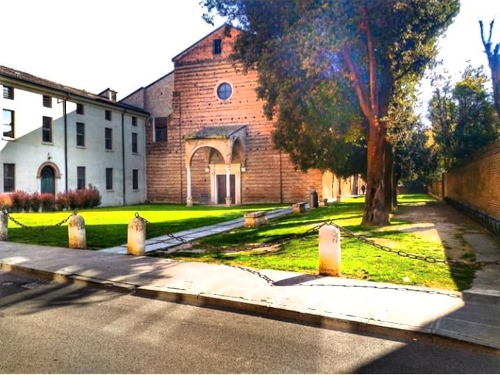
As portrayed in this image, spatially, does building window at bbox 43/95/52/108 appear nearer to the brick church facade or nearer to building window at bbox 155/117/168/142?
the brick church facade

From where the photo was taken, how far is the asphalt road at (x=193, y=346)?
3.84m

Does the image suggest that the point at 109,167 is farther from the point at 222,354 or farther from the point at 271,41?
the point at 222,354

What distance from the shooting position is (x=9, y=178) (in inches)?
1056

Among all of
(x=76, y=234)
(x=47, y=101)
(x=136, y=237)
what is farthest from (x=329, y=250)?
(x=47, y=101)

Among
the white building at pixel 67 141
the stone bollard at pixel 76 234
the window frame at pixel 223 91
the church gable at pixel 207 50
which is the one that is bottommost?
the stone bollard at pixel 76 234

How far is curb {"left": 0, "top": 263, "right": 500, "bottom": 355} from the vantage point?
4.51 metres

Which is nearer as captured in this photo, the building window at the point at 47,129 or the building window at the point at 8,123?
the building window at the point at 8,123

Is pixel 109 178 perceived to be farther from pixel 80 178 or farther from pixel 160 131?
pixel 160 131

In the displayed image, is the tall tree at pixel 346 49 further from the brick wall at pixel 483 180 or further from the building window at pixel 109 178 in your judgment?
the building window at pixel 109 178

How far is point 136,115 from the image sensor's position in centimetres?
3825

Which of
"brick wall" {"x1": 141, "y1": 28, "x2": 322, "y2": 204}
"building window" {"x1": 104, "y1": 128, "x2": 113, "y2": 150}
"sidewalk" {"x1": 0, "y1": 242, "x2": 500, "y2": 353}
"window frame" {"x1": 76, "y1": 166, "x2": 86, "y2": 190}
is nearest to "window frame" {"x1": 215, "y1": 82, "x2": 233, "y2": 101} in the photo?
"brick wall" {"x1": 141, "y1": 28, "x2": 322, "y2": 204}

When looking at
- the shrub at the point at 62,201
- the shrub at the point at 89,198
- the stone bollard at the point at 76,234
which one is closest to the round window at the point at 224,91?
the shrub at the point at 89,198

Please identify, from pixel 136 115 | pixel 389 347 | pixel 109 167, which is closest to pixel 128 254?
pixel 389 347

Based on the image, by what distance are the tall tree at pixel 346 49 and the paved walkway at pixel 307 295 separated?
7.45m
